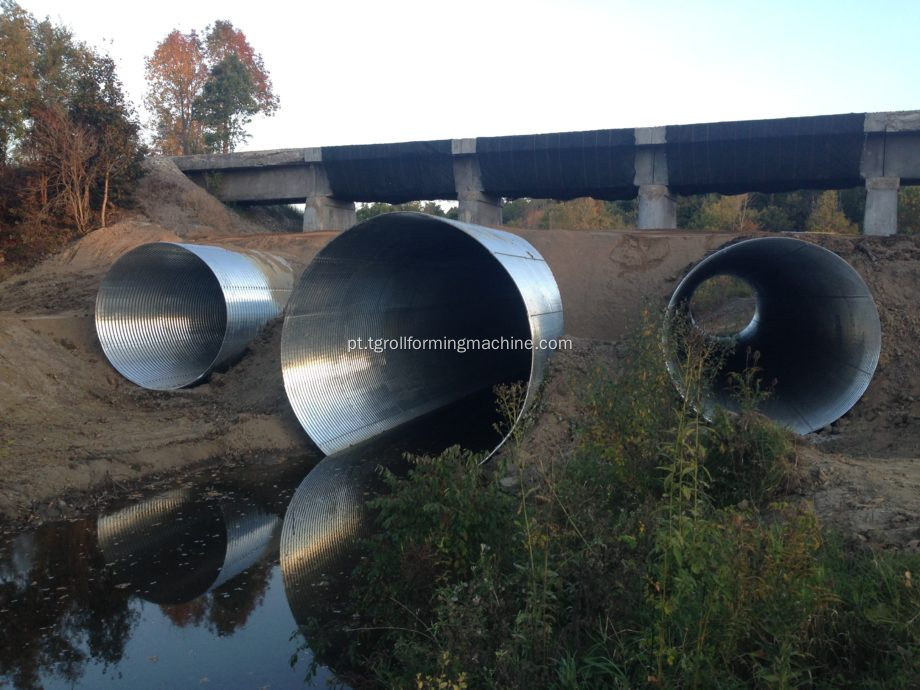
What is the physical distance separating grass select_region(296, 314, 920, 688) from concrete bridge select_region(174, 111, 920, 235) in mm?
16606

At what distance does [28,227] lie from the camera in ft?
68.5

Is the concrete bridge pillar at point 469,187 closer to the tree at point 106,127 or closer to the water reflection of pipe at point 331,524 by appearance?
the tree at point 106,127

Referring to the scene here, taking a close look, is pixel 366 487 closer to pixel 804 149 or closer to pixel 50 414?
pixel 50 414

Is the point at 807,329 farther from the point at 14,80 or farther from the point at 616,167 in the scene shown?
the point at 14,80

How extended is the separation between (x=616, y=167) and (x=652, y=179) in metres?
1.00

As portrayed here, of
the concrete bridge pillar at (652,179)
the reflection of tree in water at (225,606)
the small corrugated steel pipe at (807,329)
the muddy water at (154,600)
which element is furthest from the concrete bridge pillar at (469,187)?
the reflection of tree in water at (225,606)

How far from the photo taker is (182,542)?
7.15 meters

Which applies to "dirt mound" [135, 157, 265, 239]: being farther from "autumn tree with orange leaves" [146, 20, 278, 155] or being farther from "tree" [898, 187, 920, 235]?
"tree" [898, 187, 920, 235]

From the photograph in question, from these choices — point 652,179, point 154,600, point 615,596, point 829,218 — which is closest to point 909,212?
point 829,218

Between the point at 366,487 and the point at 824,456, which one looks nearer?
the point at 824,456

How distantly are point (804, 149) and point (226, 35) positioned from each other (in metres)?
31.5

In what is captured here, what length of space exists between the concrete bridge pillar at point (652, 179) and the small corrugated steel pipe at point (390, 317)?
27.9 ft

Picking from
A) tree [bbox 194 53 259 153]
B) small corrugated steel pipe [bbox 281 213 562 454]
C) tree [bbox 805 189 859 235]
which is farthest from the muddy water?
tree [bbox 194 53 259 153]

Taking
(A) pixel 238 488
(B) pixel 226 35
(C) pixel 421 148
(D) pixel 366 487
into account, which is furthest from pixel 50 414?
(B) pixel 226 35
